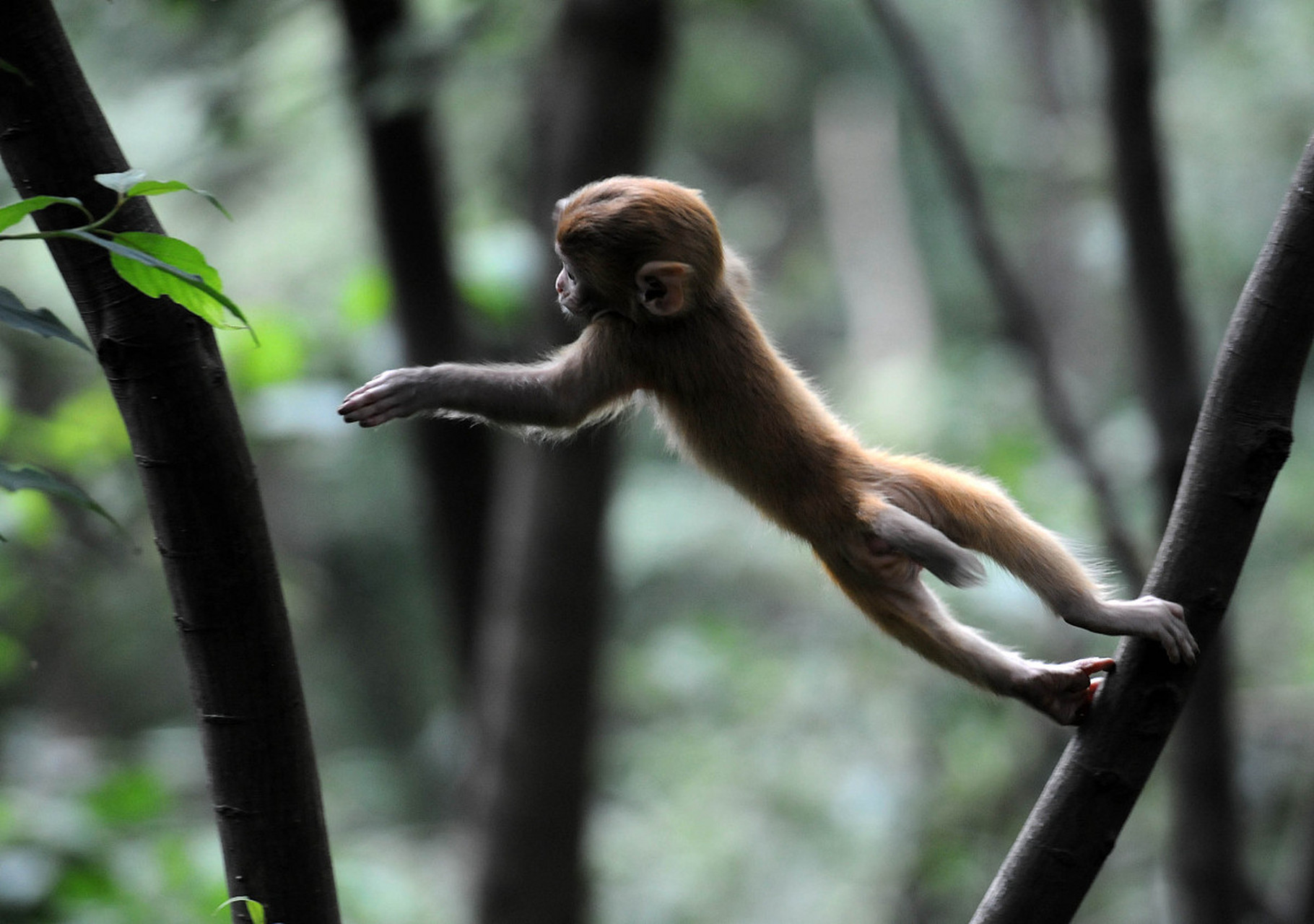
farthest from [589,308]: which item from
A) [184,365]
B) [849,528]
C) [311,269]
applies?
[311,269]

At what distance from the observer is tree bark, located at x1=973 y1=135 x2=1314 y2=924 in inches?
75.1

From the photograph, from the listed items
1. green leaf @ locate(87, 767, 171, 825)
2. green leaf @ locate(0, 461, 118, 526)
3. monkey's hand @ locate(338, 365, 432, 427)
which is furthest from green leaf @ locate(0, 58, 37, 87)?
green leaf @ locate(87, 767, 171, 825)

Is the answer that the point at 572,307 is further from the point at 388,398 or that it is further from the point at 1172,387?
the point at 1172,387

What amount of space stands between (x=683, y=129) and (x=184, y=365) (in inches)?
559

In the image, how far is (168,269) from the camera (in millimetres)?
1423

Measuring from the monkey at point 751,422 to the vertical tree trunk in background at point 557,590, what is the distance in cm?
248

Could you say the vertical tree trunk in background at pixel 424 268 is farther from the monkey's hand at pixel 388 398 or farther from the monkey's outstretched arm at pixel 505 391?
the monkey's hand at pixel 388 398

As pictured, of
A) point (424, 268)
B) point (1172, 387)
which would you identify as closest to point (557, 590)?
point (424, 268)

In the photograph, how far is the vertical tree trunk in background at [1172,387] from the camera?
432 centimetres

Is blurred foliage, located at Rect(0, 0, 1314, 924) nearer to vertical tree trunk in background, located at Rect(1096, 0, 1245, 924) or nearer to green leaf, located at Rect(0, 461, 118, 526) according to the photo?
green leaf, located at Rect(0, 461, 118, 526)

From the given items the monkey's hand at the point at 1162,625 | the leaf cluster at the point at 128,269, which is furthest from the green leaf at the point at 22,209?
the monkey's hand at the point at 1162,625

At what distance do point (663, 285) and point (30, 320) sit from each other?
126 centimetres

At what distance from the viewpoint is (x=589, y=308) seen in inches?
106

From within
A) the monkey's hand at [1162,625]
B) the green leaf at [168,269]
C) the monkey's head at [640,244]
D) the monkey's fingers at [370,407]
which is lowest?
the monkey's hand at [1162,625]
